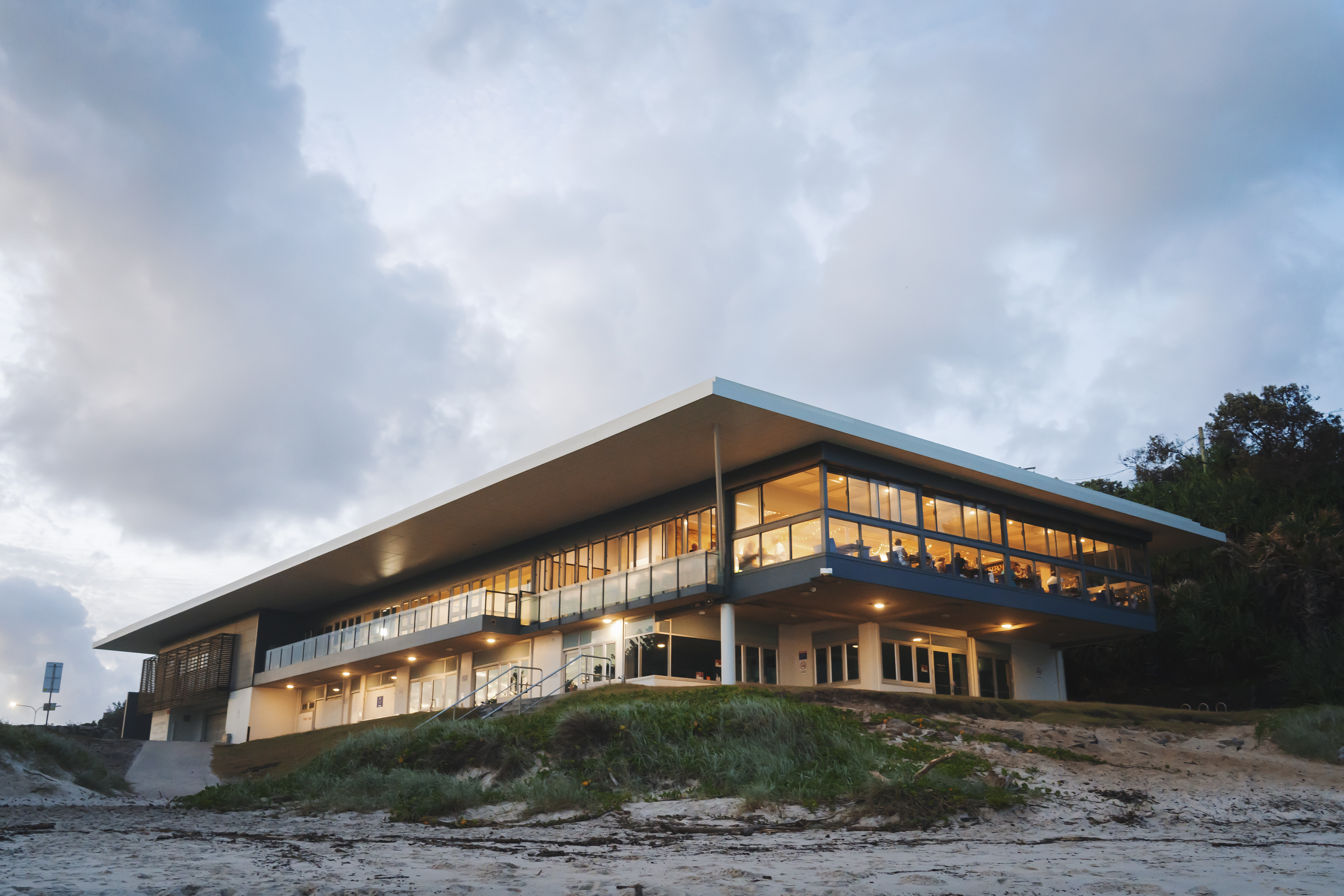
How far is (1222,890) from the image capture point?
18.7 ft

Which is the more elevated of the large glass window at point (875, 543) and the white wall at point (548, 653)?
the large glass window at point (875, 543)

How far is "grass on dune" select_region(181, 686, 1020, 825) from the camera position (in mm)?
10516

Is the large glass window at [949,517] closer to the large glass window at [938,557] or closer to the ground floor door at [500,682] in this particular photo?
the large glass window at [938,557]

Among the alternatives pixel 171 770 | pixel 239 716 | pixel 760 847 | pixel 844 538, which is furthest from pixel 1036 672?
pixel 239 716

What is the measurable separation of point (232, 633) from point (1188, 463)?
3934 cm

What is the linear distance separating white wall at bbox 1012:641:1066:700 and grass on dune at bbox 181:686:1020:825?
1290 centimetres

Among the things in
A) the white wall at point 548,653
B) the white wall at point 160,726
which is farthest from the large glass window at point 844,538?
the white wall at point 160,726

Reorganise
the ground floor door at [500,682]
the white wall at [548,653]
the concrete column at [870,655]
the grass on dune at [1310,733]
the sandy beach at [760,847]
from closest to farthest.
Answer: the sandy beach at [760,847], the grass on dune at [1310,733], the concrete column at [870,655], the ground floor door at [500,682], the white wall at [548,653]

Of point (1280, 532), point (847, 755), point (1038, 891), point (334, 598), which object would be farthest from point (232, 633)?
point (1038, 891)

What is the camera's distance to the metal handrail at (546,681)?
21.8 metres

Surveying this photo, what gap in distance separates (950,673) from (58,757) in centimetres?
1993

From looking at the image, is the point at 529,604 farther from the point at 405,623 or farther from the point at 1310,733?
the point at 1310,733

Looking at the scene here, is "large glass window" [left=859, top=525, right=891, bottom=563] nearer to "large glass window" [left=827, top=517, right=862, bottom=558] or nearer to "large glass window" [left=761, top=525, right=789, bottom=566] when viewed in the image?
"large glass window" [left=827, top=517, right=862, bottom=558]

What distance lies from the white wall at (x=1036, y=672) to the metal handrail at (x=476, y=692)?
12.9 metres
